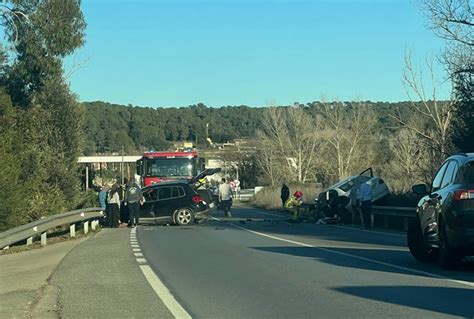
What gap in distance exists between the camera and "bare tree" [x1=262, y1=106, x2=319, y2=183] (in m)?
72.8

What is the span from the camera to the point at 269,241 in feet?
60.8

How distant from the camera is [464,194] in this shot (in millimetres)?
11102

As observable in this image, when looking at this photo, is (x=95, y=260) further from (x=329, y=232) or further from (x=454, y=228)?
(x=329, y=232)

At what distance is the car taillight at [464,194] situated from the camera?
36.3 feet

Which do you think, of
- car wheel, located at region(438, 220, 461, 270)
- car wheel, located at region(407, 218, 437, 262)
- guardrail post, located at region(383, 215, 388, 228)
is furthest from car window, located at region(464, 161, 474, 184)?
guardrail post, located at region(383, 215, 388, 228)

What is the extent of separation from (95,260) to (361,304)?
692cm

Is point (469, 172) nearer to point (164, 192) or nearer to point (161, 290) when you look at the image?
point (161, 290)

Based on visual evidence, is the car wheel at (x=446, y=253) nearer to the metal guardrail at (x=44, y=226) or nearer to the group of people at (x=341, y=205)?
the metal guardrail at (x=44, y=226)

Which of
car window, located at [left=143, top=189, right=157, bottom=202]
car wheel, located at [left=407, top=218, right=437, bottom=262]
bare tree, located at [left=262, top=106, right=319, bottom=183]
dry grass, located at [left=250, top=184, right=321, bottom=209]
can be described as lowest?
dry grass, located at [left=250, top=184, right=321, bottom=209]

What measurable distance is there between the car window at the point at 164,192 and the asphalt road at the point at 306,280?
8.76 m

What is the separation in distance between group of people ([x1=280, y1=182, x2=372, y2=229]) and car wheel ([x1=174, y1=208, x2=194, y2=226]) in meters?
4.50

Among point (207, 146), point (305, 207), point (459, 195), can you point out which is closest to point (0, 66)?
point (305, 207)

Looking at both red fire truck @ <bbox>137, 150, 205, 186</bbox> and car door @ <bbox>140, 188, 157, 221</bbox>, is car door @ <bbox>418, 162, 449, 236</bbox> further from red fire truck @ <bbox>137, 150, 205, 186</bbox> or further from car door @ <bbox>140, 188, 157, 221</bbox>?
red fire truck @ <bbox>137, 150, 205, 186</bbox>

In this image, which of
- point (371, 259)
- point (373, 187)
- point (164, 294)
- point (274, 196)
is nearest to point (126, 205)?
point (373, 187)
